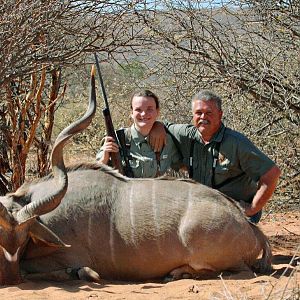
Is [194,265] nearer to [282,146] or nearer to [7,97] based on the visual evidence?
[282,146]

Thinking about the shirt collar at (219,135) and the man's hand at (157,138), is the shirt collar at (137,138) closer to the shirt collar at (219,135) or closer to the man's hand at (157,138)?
the man's hand at (157,138)

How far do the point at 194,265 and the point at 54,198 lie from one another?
2.94 ft

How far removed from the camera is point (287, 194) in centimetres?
649

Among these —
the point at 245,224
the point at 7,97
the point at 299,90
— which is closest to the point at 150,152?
the point at 245,224

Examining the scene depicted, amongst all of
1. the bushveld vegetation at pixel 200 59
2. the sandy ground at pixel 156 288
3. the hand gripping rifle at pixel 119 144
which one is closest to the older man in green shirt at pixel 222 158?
the hand gripping rifle at pixel 119 144

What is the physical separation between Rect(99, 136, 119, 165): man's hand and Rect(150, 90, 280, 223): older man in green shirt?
267 mm

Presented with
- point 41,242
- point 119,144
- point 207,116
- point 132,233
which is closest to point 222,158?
point 207,116

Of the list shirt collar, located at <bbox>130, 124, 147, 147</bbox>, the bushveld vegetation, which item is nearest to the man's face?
shirt collar, located at <bbox>130, 124, 147, 147</bbox>

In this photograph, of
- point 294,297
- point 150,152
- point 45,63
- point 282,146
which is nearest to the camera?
point 294,297

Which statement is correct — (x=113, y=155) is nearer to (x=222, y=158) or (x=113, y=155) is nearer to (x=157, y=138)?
(x=157, y=138)

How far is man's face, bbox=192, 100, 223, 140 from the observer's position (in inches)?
189

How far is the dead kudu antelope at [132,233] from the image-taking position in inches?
170

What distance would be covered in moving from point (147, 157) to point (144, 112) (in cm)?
30

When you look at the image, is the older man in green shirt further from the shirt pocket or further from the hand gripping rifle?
the hand gripping rifle
